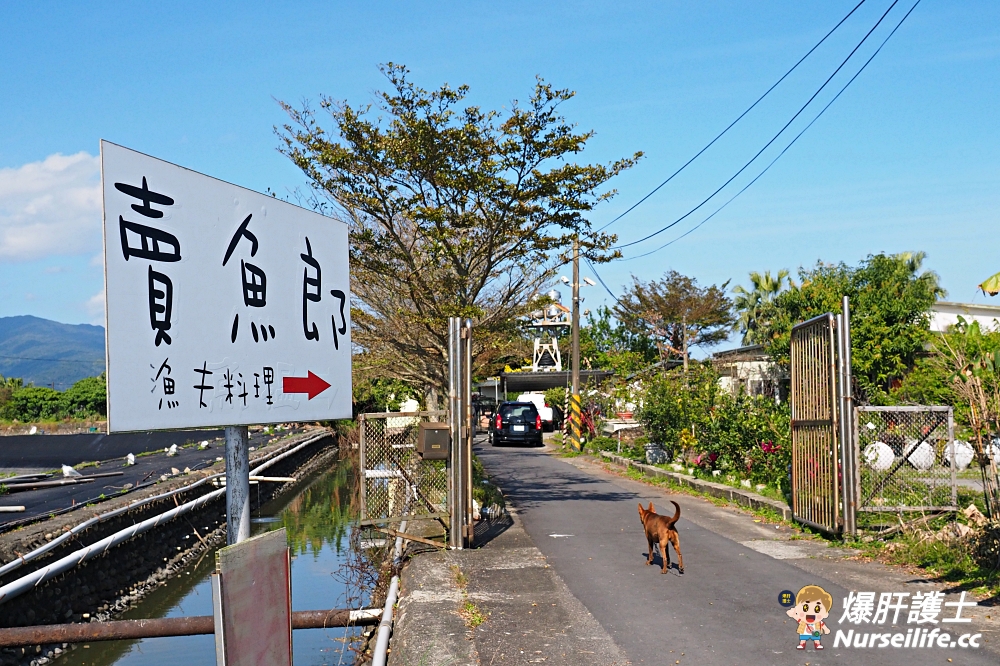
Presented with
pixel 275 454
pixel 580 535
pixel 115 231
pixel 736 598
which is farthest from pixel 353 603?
pixel 275 454

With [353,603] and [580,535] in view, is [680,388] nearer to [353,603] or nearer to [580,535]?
[580,535]

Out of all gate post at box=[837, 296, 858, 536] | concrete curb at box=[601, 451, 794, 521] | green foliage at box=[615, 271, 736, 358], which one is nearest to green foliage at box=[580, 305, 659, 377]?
green foliage at box=[615, 271, 736, 358]

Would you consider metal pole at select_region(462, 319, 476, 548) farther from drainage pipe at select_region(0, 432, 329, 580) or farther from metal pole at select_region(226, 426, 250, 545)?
metal pole at select_region(226, 426, 250, 545)

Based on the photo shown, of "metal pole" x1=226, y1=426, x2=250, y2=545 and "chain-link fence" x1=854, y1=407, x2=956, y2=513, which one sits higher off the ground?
"metal pole" x1=226, y1=426, x2=250, y2=545

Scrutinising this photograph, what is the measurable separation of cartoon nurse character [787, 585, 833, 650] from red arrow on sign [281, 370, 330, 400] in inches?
191

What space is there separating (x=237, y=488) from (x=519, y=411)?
3283 centimetres

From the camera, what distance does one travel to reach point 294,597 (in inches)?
494

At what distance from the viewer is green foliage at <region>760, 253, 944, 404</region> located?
23328 millimetres

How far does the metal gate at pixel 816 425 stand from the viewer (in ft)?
36.3

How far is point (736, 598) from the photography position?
8.46 m

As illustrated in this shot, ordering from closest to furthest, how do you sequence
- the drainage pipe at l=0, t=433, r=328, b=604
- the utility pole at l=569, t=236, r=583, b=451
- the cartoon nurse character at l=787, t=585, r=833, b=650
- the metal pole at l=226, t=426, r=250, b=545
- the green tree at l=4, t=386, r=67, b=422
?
the metal pole at l=226, t=426, r=250, b=545 → the cartoon nurse character at l=787, t=585, r=833, b=650 → the drainage pipe at l=0, t=433, r=328, b=604 → the utility pole at l=569, t=236, r=583, b=451 → the green tree at l=4, t=386, r=67, b=422

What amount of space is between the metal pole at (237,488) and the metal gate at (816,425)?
899 cm

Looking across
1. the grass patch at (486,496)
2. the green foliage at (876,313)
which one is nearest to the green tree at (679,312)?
the green foliage at (876,313)

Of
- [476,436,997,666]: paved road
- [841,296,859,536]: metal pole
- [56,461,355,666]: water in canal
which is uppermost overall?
[841,296,859,536]: metal pole
